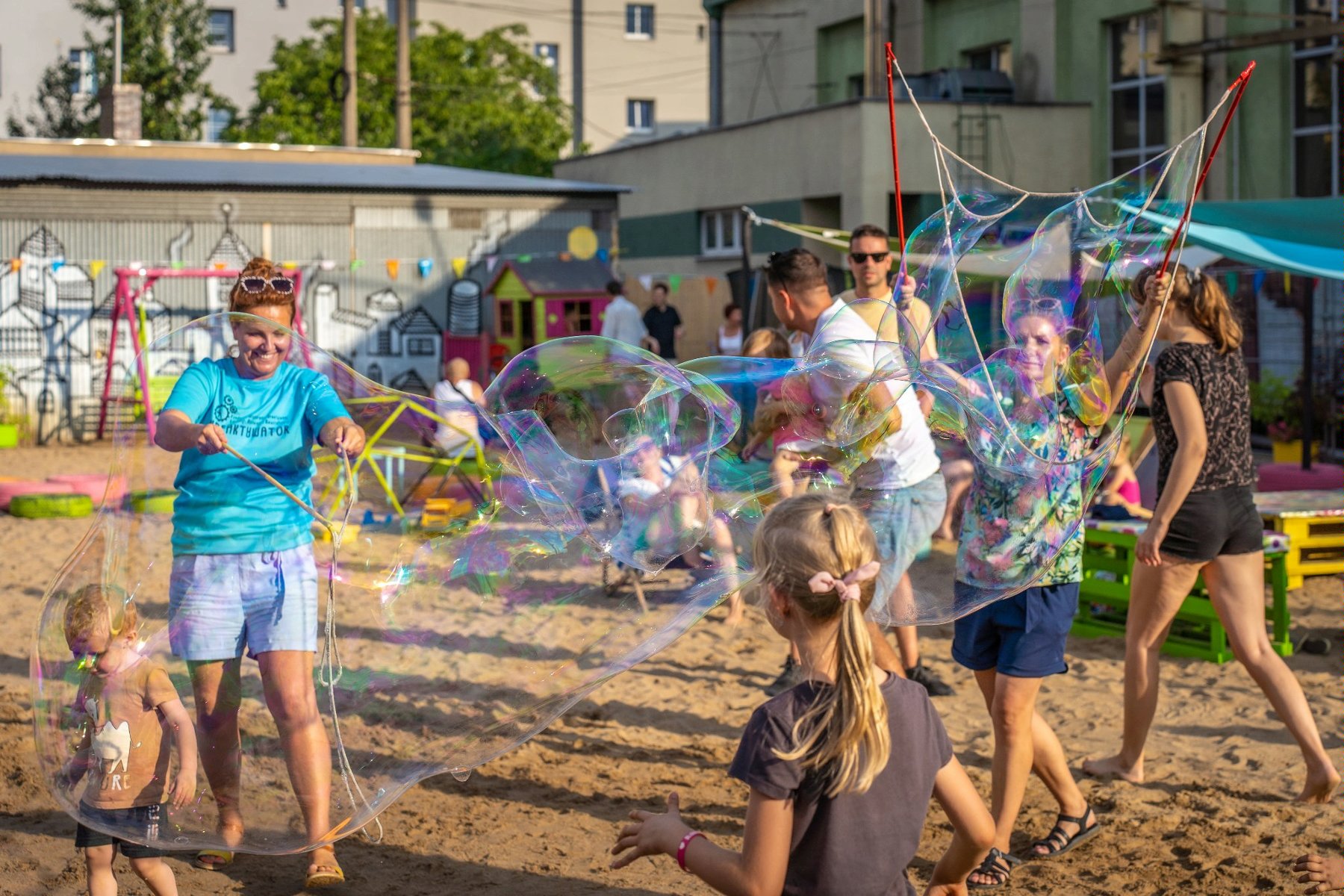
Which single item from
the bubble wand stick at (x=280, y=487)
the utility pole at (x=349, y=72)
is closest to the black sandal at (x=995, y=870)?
the bubble wand stick at (x=280, y=487)

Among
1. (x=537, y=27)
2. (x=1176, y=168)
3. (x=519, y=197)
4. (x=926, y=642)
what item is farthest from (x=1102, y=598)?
(x=537, y=27)

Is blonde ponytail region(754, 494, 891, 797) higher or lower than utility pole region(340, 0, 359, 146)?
lower

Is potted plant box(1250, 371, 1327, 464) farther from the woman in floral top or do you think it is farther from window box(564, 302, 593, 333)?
the woman in floral top

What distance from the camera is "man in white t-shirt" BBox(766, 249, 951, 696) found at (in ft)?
13.1

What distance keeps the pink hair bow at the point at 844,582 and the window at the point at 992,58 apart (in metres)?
20.6

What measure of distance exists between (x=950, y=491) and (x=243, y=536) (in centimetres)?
232

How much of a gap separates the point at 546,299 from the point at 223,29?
30.6m

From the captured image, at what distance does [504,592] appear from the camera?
3789 mm

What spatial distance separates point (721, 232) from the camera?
77.3 ft

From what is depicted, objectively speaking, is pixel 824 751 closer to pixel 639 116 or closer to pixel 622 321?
pixel 622 321

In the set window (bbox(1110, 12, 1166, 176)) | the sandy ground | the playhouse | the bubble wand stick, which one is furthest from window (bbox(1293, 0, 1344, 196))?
the bubble wand stick

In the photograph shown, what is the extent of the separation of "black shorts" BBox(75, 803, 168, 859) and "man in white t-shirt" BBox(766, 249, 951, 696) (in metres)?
1.94

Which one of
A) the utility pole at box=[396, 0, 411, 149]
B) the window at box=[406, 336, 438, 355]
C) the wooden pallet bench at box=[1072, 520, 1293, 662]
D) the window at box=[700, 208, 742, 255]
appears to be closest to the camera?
the wooden pallet bench at box=[1072, 520, 1293, 662]

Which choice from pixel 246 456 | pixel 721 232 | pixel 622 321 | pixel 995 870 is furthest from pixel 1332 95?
pixel 246 456
